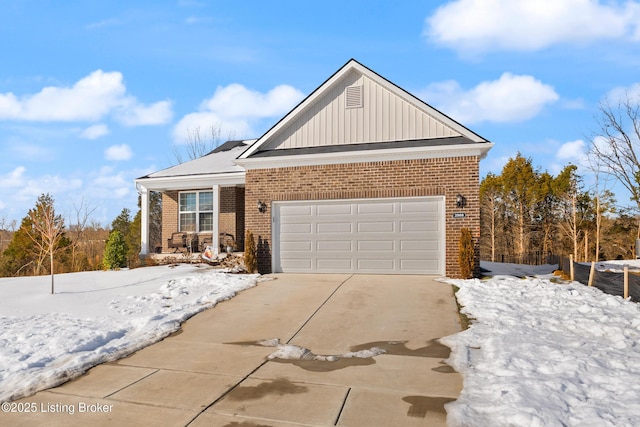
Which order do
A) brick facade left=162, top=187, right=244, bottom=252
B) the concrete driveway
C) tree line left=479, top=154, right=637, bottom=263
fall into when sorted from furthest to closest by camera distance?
tree line left=479, top=154, right=637, bottom=263, brick facade left=162, top=187, right=244, bottom=252, the concrete driveway

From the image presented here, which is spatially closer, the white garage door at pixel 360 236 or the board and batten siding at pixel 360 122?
the white garage door at pixel 360 236

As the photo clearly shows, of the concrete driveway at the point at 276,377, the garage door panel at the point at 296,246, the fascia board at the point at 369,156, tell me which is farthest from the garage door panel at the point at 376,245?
the concrete driveway at the point at 276,377

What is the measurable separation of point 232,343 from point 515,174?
27.3 meters

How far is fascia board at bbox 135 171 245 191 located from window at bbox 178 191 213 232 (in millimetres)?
638

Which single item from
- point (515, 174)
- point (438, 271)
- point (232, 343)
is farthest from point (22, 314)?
point (515, 174)

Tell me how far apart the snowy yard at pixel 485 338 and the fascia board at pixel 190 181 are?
5.55m

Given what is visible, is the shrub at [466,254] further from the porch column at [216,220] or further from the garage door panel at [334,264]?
the porch column at [216,220]

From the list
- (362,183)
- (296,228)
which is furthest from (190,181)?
(362,183)

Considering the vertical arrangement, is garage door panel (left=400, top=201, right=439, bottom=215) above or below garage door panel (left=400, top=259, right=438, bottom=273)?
above

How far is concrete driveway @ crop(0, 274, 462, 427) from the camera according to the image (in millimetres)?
4055

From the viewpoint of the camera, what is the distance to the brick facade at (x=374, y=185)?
38.1 feet

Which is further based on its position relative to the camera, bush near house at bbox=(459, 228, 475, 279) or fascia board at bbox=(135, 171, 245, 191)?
fascia board at bbox=(135, 171, 245, 191)

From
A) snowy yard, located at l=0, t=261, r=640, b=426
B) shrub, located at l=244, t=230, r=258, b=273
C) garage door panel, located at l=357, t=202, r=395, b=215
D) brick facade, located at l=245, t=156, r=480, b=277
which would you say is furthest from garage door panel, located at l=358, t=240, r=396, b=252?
shrub, located at l=244, t=230, r=258, b=273

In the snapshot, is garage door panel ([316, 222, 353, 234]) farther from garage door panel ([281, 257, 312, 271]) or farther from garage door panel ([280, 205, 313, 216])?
garage door panel ([281, 257, 312, 271])
